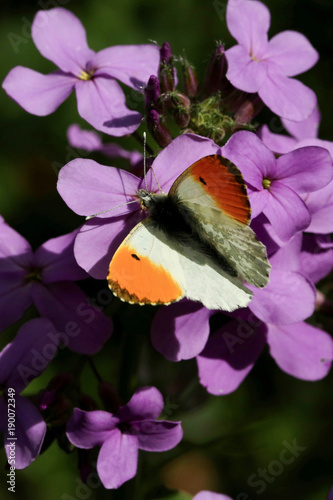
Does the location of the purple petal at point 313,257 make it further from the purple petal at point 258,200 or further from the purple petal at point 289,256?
the purple petal at point 258,200

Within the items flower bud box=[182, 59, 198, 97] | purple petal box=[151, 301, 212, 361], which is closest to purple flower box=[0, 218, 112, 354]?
purple petal box=[151, 301, 212, 361]

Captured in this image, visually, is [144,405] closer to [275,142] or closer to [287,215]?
[287,215]

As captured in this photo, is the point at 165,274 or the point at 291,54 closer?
the point at 165,274

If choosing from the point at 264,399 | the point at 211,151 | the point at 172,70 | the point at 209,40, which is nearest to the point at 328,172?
the point at 211,151

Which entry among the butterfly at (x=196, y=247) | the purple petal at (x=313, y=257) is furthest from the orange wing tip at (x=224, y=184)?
the purple petal at (x=313, y=257)

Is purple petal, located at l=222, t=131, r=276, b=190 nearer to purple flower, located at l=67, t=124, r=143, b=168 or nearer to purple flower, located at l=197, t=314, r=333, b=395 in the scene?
purple flower, located at l=197, t=314, r=333, b=395

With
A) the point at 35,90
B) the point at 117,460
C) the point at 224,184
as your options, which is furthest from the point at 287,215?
the point at 35,90
